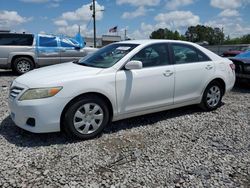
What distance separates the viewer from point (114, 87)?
4.02 m

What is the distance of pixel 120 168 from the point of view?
3195 millimetres

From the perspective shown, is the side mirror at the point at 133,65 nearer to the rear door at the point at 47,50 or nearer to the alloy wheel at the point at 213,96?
the alloy wheel at the point at 213,96

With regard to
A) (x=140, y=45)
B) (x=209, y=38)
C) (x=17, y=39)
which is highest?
(x=209, y=38)

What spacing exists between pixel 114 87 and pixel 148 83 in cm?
64

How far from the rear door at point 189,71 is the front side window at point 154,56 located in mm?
196

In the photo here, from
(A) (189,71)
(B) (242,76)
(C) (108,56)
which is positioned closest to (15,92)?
(C) (108,56)

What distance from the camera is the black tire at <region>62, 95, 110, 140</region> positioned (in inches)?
147

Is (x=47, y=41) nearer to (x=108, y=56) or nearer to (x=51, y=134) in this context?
(x=108, y=56)

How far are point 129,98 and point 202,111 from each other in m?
1.99

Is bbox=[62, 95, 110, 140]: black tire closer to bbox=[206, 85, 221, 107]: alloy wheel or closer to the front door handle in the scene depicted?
the front door handle

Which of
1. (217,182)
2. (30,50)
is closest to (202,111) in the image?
(217,182)

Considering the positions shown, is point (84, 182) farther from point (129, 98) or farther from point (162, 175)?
point (129, 98)

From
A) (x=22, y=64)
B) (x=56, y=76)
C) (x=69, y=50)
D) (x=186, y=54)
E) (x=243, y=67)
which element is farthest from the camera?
(x=69, y=50)

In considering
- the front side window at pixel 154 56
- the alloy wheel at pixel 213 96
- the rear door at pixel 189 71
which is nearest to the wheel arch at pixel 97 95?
the front side window at pixel 154 56
